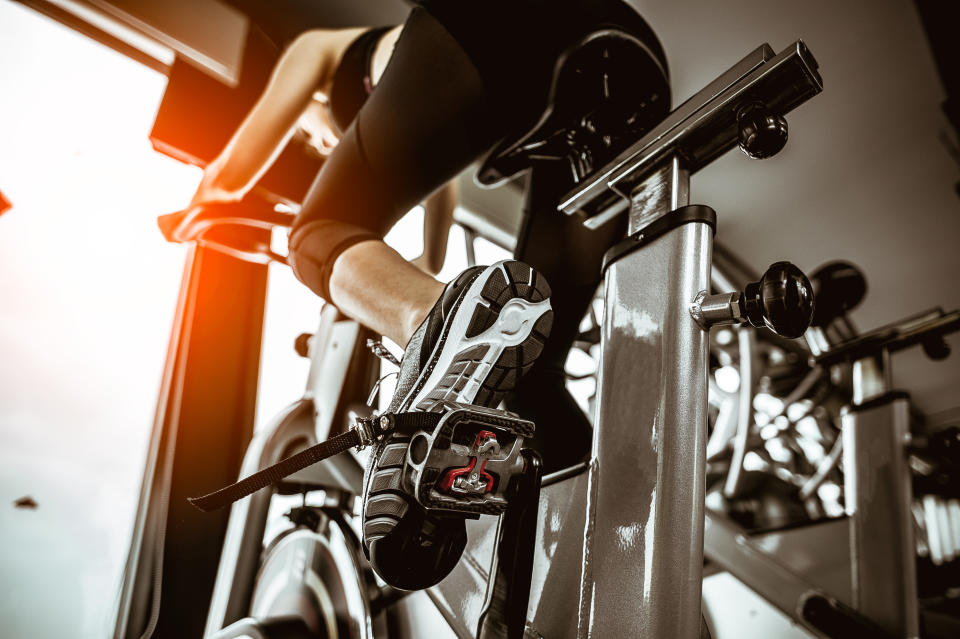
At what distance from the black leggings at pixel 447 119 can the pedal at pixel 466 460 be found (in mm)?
236

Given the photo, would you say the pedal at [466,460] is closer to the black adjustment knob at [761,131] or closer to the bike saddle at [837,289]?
the black adjustment knob at [761,131]

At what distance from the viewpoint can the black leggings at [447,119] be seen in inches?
A: 30.0

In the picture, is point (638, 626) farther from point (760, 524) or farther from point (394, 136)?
point (760, 524)

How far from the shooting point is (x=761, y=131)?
54 centimetres

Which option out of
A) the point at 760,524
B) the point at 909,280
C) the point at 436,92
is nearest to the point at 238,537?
the point at 436,92

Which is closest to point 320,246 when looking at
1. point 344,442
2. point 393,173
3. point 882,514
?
point 393,173

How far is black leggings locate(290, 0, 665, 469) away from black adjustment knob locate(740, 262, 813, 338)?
38 cm

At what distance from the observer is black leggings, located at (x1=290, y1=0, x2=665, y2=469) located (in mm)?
762

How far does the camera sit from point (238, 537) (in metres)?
1.20

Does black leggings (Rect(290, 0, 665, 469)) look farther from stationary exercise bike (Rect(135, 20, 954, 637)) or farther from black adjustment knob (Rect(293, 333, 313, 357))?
black adjustment knob (Rect(293, 333, 313, 357))

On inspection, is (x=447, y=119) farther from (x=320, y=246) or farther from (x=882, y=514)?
(x=882, y=514)

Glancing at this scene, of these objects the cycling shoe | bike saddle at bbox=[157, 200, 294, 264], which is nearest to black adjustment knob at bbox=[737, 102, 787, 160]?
the cycling shoe

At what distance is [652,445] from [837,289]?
3.29 feet

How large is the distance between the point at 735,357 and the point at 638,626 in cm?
267
